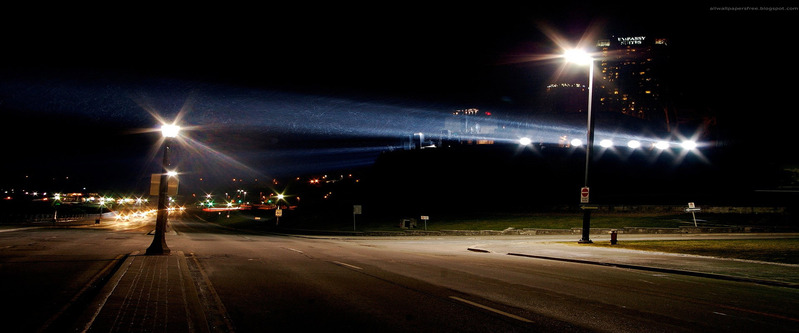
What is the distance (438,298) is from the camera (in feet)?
30.7

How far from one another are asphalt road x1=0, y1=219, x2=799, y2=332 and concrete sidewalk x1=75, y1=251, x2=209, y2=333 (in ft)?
1.24

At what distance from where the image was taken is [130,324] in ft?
21.1

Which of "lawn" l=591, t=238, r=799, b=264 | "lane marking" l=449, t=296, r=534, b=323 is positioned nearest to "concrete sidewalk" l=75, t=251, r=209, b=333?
"lane marking" l=449, t=296, r=534, b=323

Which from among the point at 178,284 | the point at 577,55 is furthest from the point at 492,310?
the point at 577,55

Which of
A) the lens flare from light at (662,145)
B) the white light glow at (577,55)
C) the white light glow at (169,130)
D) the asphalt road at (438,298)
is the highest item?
the lens flare from light at (662,145)

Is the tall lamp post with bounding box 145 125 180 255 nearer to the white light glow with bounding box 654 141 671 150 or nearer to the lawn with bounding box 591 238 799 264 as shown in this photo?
the lawn with bounding box 591 238 799 264

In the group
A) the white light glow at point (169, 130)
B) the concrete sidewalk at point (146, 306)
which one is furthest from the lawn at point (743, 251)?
the white light glow at point (169, 130)

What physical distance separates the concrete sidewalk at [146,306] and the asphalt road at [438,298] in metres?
0.38

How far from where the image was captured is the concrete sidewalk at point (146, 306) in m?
6.35

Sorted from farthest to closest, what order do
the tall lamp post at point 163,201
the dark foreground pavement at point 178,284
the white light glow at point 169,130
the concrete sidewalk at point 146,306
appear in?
1. the white light glow at point 169,130
2. the tall lamp post at point 163,201
3. the dark foreground pavement at point 178,284
4. the concrete sidewalk at point 146,306

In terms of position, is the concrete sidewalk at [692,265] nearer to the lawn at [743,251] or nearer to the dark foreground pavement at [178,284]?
the dark foreground pavement at [178,284]

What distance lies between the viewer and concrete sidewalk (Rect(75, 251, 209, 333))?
6.35 m

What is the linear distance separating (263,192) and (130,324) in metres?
184

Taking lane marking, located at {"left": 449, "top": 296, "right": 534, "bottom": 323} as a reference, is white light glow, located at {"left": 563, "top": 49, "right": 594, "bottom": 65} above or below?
above
